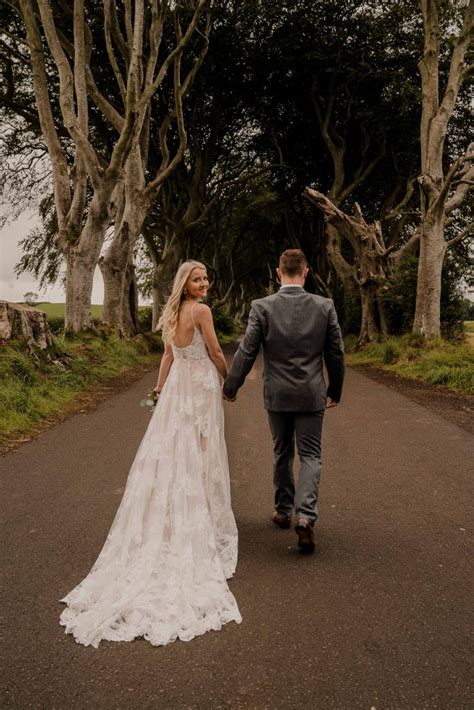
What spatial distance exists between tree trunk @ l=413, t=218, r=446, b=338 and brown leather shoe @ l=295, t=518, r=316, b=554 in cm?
1357

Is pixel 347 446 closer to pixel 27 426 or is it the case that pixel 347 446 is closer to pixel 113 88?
pixel 27 426

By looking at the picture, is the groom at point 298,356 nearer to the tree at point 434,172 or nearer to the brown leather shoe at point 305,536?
Answer: the brown leather shoe at point 305,536

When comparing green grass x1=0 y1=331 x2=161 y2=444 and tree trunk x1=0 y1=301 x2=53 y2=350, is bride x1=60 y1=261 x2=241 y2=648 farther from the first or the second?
tree trunk x1=0 y1=301 x2=53 y2=350

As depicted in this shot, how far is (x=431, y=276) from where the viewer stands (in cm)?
1644

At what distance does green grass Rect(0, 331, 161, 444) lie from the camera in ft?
26.4

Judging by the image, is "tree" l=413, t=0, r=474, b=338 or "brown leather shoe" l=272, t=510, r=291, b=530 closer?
"brown leather shoe" l=272, t=510, r=291, b=530

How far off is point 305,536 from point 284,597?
65 cm

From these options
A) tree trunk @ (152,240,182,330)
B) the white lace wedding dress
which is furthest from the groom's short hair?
tree trunk @ (152,240,182,330)

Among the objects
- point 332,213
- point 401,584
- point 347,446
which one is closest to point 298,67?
point 332,213

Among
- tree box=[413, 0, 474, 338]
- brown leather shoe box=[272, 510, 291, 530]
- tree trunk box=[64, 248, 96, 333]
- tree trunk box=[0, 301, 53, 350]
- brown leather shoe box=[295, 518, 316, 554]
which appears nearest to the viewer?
brown leather shoe box=[295, 518, 316, 554]

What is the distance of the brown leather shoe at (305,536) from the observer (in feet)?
12.7

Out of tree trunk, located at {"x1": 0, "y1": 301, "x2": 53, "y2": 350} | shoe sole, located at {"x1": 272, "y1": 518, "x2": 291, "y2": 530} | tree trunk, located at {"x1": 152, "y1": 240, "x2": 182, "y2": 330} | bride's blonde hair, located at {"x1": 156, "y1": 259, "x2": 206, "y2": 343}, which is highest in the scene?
tree trunk, located at {"x1": 152, "y1": 240, "x2": 182, "y2": 330}

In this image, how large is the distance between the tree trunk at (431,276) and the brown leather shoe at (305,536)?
44.5 feet

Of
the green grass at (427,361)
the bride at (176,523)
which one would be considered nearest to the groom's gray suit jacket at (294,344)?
the bride at (176,523)
